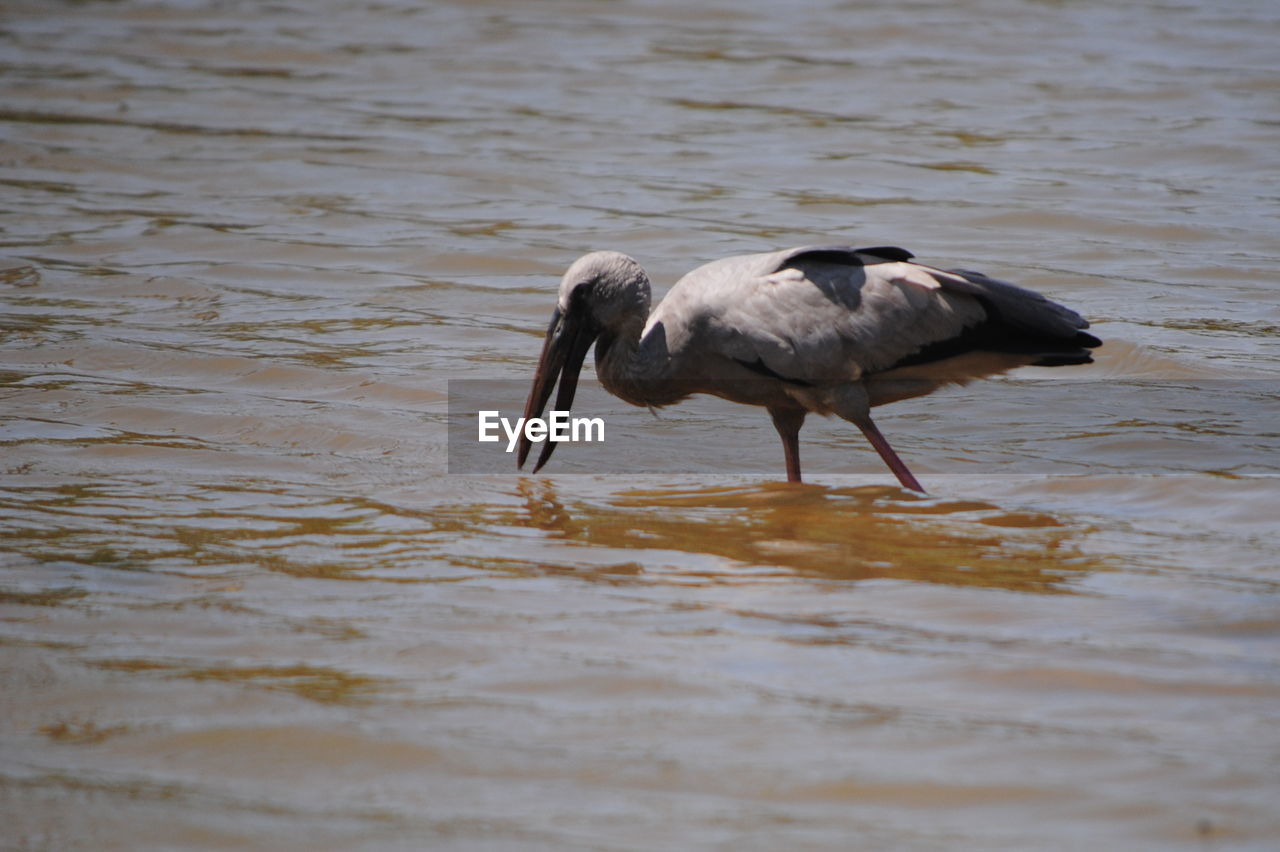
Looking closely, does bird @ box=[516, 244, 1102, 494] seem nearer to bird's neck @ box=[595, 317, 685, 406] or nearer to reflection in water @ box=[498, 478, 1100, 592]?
bird's neck @ box=[595, 317, 685, 406]

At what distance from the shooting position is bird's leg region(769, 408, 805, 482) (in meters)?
6.55

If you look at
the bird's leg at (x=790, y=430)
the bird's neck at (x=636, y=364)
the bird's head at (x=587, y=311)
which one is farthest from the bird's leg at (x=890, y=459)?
the bird's head at (x=587, y=311)

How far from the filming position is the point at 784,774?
3.65 metres

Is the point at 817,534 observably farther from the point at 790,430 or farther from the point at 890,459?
the point at 790,430

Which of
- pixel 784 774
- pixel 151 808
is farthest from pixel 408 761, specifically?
pixel 784 774

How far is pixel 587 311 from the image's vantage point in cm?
653

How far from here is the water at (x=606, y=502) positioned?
3633mm

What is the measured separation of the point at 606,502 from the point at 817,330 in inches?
41.3

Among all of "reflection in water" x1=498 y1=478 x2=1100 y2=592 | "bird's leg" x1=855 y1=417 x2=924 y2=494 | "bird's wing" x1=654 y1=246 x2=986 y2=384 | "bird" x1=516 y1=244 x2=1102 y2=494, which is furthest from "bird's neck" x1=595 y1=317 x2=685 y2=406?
"bird's leg" x1=855 y1=417 x2=924 y2=494

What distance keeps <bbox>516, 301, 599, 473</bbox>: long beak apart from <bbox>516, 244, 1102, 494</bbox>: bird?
1 cm

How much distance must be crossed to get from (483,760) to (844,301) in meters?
3.00

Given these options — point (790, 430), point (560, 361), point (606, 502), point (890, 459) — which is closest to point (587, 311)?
point (560, 361)

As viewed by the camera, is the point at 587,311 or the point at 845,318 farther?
the point at 587,311

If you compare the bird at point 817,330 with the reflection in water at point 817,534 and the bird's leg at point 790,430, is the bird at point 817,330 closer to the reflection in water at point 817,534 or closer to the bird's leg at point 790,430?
the bird's leg at point 790,430
